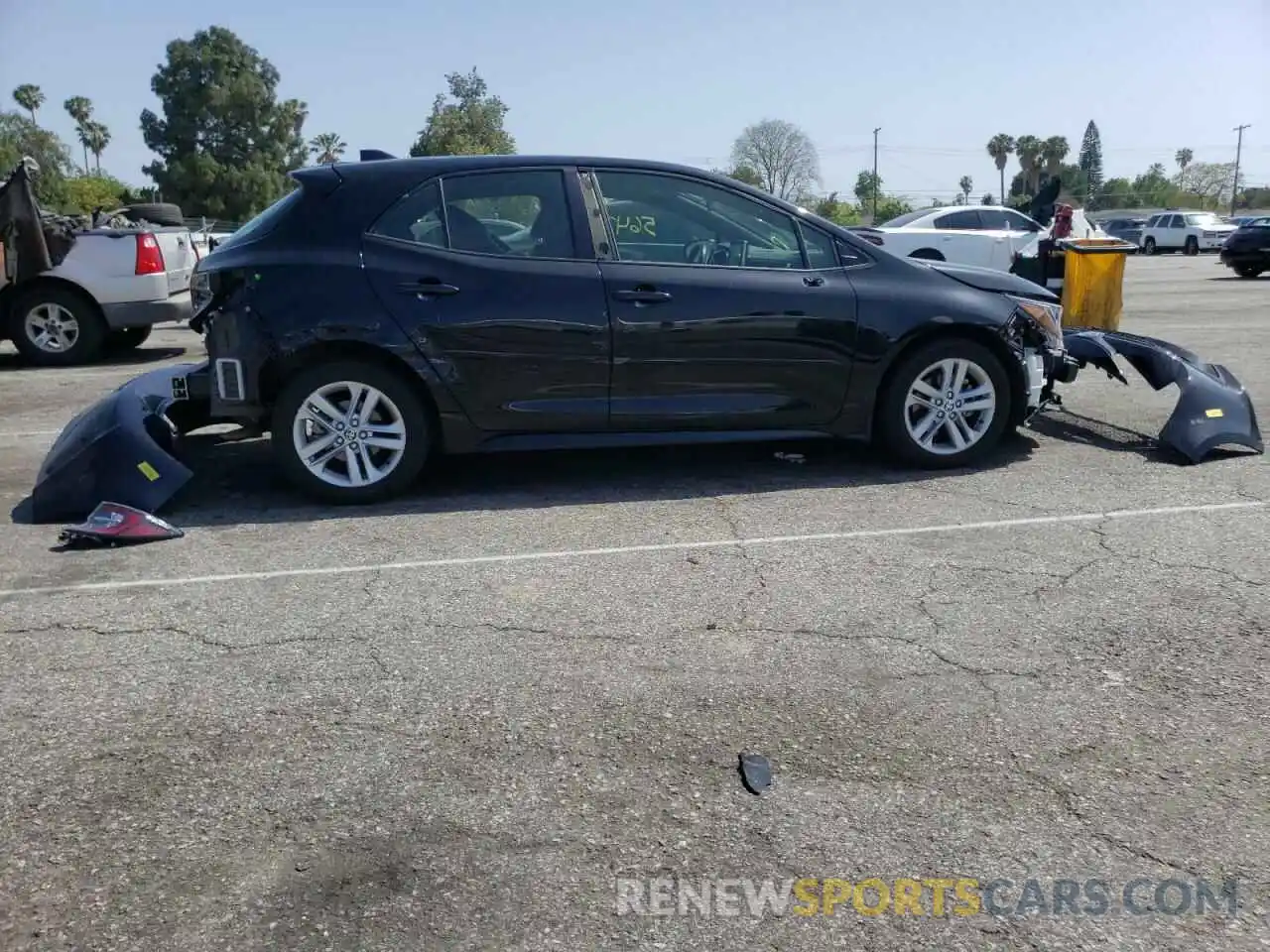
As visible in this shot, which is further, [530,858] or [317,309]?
[317,309]

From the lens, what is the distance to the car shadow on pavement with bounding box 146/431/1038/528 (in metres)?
6.14

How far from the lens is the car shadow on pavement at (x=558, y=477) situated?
20.2 ft

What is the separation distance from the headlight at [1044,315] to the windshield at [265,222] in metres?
4.01

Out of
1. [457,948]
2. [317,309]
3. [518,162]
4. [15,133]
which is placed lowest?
[457,948]

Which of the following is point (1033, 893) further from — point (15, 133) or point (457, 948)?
point (15, 133)

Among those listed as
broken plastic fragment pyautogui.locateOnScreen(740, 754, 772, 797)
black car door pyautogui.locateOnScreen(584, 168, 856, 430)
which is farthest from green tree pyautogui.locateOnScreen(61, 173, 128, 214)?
broken plastic fragment pyautogui.locateOnScreen(740, 754, 772, 797)

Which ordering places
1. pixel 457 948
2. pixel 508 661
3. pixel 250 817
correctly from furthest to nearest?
pixel 508 661
pixel 250 817
pixel 457 948

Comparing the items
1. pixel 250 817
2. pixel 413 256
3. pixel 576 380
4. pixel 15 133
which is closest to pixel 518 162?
pixel 413 256

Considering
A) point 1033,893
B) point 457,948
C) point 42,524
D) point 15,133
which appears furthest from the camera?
point 15,133

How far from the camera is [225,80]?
68.5 metres

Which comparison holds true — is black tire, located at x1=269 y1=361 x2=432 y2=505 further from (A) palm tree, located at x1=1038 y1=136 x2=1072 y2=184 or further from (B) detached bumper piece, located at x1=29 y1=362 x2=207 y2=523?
(A) palm tree, located at x1=1038 y1=136 x2=1072 y2=184

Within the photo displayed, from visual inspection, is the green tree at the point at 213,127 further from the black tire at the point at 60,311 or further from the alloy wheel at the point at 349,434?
the alloy wheel at the point at 349,434

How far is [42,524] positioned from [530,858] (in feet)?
13.5

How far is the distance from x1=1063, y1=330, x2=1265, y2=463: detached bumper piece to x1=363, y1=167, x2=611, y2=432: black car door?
3323 millimetres
